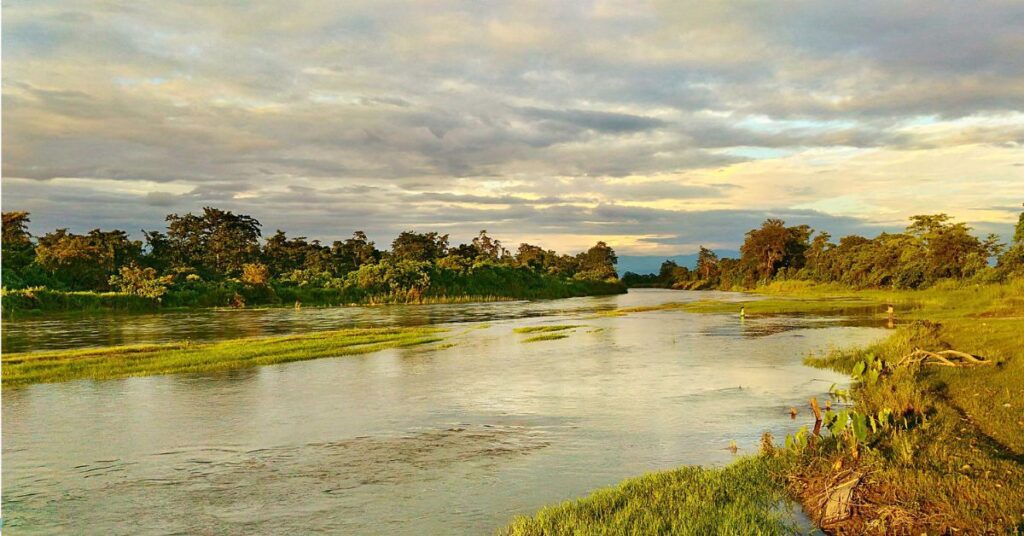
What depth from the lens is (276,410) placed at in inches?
676

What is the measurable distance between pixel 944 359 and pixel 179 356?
1045 inches

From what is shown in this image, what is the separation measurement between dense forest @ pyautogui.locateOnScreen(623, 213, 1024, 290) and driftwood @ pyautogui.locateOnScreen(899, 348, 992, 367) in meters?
35.0

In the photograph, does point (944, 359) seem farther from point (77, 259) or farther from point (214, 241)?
point (214, 241)

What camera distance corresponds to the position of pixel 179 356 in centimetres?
2628

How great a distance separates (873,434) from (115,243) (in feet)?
259

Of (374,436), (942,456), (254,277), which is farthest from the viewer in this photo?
(254,277)

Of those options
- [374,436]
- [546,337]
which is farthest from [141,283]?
[374,436]

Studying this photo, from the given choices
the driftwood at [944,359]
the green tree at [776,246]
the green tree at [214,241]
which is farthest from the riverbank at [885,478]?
the green tree at [776,246]

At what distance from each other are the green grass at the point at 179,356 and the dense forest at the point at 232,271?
100ft

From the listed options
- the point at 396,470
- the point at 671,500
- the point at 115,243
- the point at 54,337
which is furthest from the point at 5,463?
the point at 115,243

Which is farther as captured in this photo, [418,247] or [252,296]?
[418,247]

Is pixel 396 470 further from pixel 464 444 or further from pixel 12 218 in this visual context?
pixel 12 218

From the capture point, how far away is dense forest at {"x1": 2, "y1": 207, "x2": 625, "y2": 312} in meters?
61.1

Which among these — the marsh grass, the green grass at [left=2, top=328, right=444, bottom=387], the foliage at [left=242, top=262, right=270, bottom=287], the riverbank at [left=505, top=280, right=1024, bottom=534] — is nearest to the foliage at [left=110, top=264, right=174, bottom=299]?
the foliage at [left=242, top=262, right=270, bottom=287]
